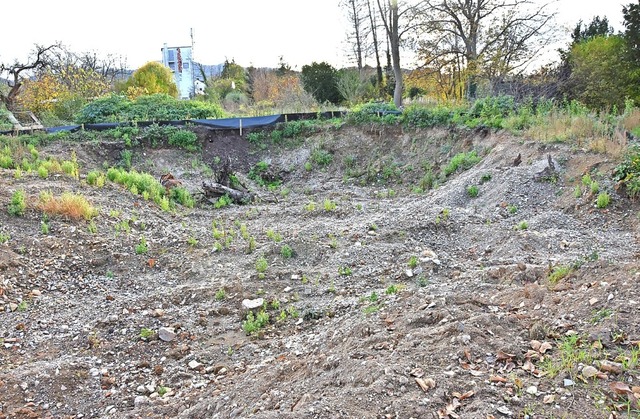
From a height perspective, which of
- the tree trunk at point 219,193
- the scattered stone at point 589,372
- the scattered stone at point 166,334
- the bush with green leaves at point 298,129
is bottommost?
the scattered stone at point 166,334

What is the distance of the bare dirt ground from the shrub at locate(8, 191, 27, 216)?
11 centimetres

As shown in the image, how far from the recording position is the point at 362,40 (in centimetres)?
2205

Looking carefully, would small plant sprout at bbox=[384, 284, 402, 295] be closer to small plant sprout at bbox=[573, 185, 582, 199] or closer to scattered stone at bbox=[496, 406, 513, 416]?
scattered stone at bbox=[496, 406, 513, 416]

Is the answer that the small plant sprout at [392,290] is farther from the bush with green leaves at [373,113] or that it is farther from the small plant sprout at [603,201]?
the bush with green leaves at [373,113]

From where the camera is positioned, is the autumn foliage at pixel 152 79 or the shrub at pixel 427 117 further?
the autumn foliage at pixel 152 79

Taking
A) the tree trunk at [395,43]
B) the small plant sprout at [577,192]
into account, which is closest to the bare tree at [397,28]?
the tree trunk at [395,43]

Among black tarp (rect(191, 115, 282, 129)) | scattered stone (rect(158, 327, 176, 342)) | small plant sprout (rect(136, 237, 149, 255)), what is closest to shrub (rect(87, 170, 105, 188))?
small plant sprout (rect(136, 237, 149, 255))

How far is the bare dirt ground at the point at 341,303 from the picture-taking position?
250 cm

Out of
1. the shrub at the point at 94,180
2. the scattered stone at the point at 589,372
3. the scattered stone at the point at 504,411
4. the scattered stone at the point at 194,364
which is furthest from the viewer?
the shrub at the point at 94,180

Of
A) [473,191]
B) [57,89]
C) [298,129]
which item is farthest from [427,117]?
[57,89]

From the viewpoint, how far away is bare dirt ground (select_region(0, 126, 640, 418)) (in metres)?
2.50

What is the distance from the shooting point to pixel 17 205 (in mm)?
6320

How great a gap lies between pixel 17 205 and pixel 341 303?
Answer: 4.88m

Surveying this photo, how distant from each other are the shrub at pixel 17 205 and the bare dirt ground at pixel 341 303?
4.1 inches
